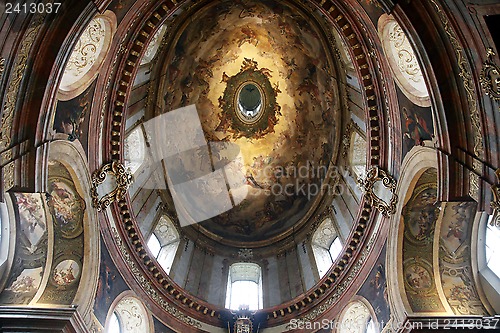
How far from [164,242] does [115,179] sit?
5.20m

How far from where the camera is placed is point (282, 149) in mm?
22562

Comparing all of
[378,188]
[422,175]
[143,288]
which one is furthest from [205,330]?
[422,175]

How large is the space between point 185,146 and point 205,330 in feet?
28.8

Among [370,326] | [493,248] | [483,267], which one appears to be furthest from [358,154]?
[493,248]

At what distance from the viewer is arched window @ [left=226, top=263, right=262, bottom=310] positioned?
1750cm

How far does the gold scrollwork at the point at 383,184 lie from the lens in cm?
1299

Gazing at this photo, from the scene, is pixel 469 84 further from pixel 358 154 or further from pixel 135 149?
pixel 135 149

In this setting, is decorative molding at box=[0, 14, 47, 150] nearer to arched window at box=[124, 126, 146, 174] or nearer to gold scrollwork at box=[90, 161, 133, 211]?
gold scrollwork at box=[90, 161, 133, 211]

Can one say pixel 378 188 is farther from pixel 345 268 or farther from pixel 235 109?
pixel 235 109

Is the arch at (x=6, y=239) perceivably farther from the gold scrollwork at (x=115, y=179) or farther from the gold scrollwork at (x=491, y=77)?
the gold scrollwork at (x=491, y=77)

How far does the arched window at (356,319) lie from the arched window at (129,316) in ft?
18.7

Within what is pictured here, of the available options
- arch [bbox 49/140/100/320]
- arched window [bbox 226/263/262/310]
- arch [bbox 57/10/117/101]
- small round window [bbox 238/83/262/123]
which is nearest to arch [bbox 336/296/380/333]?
arched window [bbox 226/263/262/310]

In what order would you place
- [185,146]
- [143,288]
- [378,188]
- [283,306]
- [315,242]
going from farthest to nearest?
[185,146]
[315,242]
[283,306]
[143,288]
[378,188]

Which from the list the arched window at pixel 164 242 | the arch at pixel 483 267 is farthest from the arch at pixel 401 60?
the arched window at pixel 164 242
